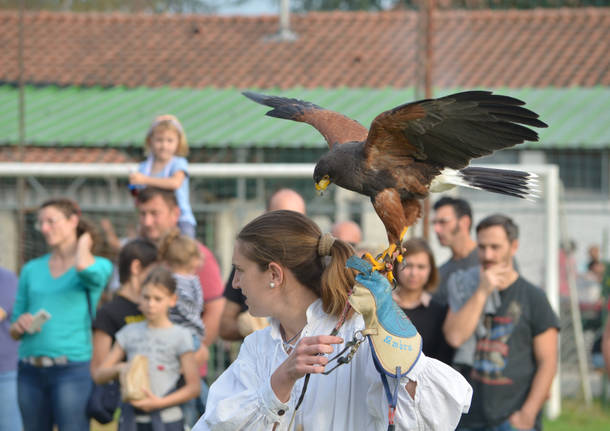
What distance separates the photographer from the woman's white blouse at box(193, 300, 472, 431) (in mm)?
1904

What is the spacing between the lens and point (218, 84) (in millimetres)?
14102

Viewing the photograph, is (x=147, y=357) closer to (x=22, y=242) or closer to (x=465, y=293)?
(x=465, y=293)

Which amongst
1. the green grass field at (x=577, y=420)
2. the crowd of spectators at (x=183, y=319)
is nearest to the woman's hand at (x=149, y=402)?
the crowd of spectators at (x=183, y=319)

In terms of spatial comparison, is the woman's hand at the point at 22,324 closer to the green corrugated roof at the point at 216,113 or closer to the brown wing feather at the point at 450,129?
the brown wing feather at the point at 450,129

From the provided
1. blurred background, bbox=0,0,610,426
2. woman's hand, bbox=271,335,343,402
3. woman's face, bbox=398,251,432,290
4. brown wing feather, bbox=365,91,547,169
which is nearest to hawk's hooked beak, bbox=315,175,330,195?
brown wing feather, bbox=365,91,547,169

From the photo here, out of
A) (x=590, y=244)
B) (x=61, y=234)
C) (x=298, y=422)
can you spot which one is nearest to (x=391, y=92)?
(x=590, y=244)

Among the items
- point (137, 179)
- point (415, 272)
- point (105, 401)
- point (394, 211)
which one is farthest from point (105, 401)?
point (394, 211)

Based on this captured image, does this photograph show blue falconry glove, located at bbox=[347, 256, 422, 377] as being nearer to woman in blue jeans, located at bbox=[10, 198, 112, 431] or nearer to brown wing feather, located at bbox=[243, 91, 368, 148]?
brown wing feather, located at bbox=[243, 91, 368, 148]

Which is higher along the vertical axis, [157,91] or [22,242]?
[157,91]

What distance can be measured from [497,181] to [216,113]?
924 cm

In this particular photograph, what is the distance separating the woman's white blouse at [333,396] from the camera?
75.0 inches

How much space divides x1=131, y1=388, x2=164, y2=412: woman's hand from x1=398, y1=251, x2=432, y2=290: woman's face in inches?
52.6

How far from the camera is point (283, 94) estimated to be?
12.9 metres

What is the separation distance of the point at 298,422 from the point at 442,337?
2069 millimetres
